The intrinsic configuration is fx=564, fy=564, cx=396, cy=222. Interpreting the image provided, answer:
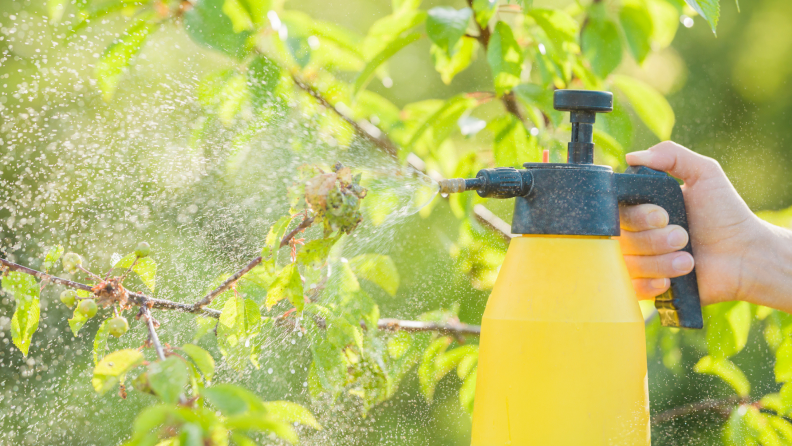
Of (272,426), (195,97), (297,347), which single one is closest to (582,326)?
(272,426)

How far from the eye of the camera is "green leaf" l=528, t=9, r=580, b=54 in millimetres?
673

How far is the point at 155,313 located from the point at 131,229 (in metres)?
0.24

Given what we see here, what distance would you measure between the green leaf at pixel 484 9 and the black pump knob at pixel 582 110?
21 cm

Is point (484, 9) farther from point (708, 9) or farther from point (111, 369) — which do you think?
point (111, 369)

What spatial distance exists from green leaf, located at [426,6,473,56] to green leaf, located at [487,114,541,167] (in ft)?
0.48

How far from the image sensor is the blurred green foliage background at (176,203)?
2.07 feet

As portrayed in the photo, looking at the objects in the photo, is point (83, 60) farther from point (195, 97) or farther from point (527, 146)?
point (527, 146)

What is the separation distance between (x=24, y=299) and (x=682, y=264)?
620 millimetres

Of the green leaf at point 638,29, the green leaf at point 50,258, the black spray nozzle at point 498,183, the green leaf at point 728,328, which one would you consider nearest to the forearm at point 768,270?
the green leaf at point 728,328

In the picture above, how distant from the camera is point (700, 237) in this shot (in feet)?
2.23

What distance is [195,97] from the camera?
63 cm

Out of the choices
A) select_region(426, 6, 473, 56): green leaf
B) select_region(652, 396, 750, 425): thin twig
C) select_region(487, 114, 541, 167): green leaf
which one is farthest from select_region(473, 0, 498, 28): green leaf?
select_region(652, 396, 750, 425): thin twig

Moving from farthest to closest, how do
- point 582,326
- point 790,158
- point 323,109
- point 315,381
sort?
point 790,158 → point 323,109 → point 315,381 → point 582,326

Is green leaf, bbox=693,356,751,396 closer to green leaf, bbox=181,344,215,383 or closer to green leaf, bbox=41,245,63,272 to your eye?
green leaf, bbox=181,344,215,383
